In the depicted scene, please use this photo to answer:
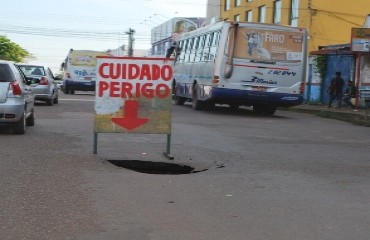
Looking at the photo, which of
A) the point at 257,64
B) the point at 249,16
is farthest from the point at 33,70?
the point at 249,16

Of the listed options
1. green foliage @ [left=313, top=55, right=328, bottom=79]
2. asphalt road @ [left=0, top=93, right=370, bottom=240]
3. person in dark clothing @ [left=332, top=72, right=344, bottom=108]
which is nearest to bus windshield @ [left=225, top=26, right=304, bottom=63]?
asphalt road @ [left=0, top=93, right=370, bottom=240]

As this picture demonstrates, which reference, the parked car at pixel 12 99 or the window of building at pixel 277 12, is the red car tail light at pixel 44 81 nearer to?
the parked car at pixel 12 99

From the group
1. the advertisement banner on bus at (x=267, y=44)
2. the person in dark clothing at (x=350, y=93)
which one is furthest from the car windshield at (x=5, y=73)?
the person in dark clothing at (x=350, y=93)

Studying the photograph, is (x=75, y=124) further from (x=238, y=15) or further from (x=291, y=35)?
(x=238, y=15)

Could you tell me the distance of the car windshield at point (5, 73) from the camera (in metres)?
11.0

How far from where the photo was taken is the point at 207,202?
20.0ft

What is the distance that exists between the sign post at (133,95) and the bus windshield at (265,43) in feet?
32.3

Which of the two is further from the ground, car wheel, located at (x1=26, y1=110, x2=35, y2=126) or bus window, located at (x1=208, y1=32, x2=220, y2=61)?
bus window, located at (x1=208, y1=32, x2=220, y2=61)

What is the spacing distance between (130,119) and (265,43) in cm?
1065

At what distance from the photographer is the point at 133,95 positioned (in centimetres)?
879

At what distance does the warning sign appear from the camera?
8.66 m

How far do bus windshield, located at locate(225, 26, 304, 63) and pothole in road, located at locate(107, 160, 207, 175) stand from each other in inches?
412

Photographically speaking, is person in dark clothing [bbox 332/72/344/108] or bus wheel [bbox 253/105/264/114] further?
person in dark clothing [bbox 332/72/344/108]

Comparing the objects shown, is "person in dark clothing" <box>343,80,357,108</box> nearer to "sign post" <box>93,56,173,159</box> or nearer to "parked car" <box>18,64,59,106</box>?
"parked car" <box>18,64,59,106</box>
